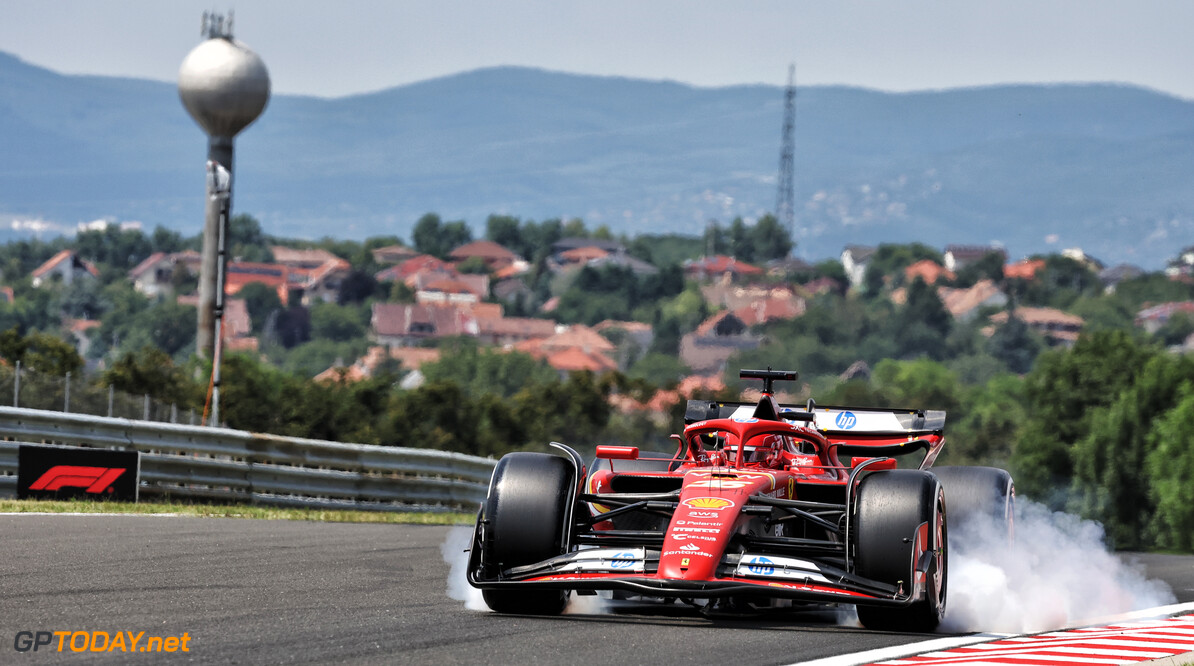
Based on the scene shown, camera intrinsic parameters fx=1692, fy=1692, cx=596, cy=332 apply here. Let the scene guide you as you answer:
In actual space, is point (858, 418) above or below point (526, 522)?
above

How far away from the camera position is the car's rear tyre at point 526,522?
9133 millimetres

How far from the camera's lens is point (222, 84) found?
50000 millimetres

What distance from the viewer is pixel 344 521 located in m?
17.0

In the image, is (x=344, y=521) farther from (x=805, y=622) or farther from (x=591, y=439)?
(x=591, y=439)

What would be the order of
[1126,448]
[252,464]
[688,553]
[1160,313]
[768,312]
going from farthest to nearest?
1. [1160,313]
2. [768,312]
3. [1126,448]
4. [252,464]
5. [688,553]

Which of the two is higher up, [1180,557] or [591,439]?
[1180,557]

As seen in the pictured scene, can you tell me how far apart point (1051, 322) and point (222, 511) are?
7220 inches

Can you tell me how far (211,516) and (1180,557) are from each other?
10162 mm

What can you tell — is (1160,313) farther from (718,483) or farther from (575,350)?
(718,483)

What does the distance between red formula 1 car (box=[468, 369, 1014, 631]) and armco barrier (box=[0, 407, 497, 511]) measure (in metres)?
8.32

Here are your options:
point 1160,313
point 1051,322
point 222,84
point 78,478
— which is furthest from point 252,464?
point 1051,322

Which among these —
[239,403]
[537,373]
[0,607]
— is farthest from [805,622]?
[537,373]

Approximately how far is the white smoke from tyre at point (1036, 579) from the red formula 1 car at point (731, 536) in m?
0.61

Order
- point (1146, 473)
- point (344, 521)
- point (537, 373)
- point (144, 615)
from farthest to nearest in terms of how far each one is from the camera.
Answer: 1. point (537, 373)
2. point (1146, 473)
3. point (344, 521)
4. point (144, 615)
